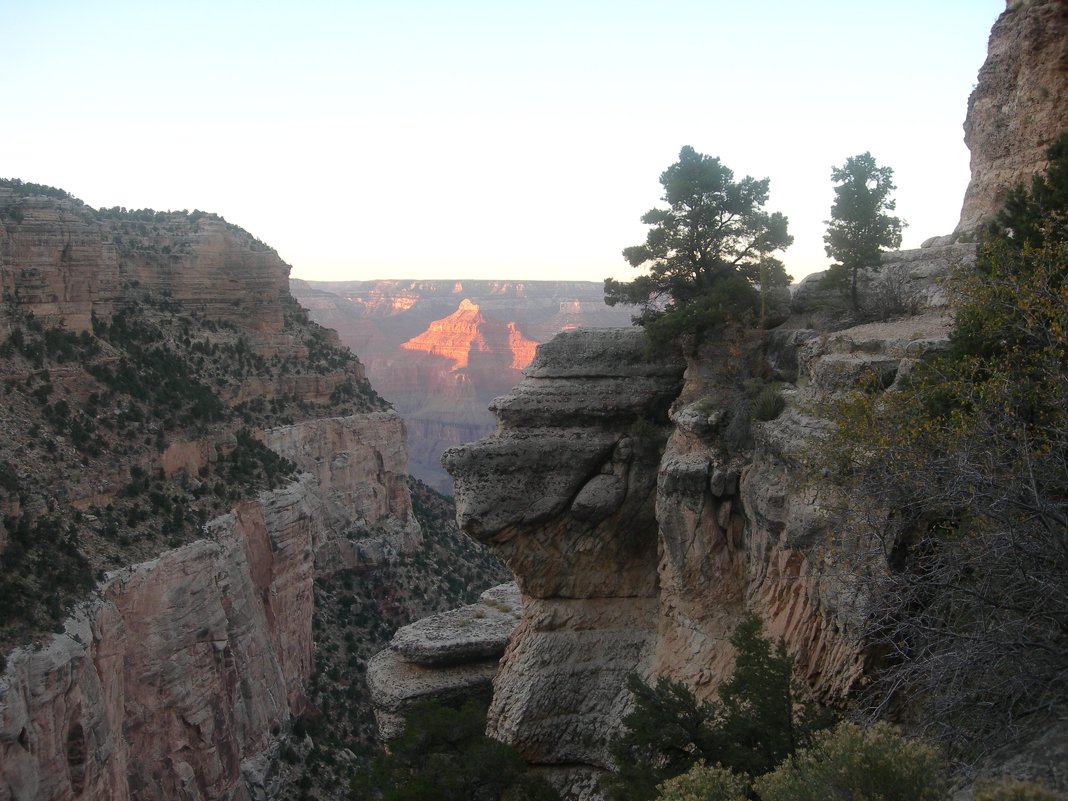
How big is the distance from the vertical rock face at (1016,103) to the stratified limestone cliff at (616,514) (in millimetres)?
1646

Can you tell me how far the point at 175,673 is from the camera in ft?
88.1

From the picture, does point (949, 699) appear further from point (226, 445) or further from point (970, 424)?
point (226, 445)

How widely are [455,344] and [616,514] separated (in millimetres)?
121416

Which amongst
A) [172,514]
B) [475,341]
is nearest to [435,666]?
[172,514]

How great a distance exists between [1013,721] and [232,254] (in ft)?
142

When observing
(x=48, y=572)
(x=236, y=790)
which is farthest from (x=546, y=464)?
(x=236, y=790)

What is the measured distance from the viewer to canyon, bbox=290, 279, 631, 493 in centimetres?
13238

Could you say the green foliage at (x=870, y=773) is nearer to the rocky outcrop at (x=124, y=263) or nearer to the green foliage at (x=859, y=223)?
the green foliage at (x=859, y=223)

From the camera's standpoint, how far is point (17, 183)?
4056 cm

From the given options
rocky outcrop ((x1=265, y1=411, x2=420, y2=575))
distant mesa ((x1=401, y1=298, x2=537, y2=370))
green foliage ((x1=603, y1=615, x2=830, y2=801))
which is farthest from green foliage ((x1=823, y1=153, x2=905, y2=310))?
distant mesa ((x1=401, y1=298, x2=537, y2=370))

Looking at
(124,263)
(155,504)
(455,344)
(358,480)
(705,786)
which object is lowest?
(358,480)

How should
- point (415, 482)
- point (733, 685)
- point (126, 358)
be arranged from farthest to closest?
1. point (415, 482)
2. point (126, 358)
3. point (733, 685)

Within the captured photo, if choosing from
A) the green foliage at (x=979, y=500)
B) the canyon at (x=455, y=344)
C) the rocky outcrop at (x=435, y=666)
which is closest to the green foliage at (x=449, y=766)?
the rocky outcrop at (x=435, y=666)

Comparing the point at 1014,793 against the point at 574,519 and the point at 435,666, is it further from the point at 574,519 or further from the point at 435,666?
the point at 435,666
